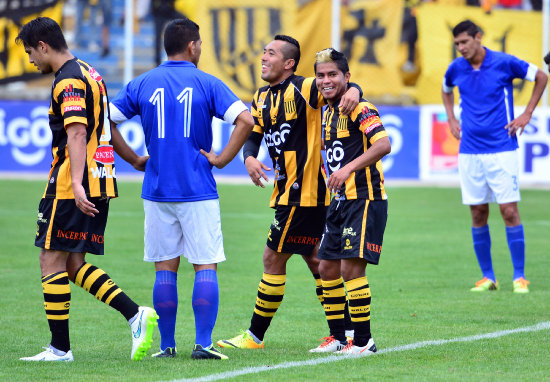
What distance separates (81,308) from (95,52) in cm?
1757

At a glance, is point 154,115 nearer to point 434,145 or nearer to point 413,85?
point 434,145

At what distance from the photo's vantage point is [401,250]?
11211 millimetres

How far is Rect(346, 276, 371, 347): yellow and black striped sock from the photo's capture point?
19.0ft

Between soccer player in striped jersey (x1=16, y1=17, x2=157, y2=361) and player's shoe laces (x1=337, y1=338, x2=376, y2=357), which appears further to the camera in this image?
player's shoe laces (x1=337, y1=338, x2=376, y2=357)

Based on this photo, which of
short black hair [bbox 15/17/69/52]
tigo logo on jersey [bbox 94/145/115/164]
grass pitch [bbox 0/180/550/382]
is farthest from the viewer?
tigo logo on jersey [bbox 94/145/115/164]

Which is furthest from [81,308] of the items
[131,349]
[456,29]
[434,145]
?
[434,145]

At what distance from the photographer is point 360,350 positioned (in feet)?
19.1

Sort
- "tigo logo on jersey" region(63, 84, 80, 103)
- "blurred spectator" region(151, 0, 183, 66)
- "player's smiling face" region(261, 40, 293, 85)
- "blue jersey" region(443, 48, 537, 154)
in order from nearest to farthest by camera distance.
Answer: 1. "tigo logo on jersey" region(63, 84, 80, 103)
2. "player's smiling face" region(261, 40, 293, 85)
3. "blue jersey" region(443, 48, 537, 154)
4. "blurred spectator" region(151, 0, 183, 66)

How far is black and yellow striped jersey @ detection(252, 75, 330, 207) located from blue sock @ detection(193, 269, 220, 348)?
809 millimetres

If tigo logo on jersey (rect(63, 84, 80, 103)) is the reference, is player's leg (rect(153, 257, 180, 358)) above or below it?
below

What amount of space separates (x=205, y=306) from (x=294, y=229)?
873 mm

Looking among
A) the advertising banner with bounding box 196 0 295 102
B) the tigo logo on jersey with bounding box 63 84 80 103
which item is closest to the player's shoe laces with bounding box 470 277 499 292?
the tigo logo on jersey with bounding box 63 84 80 103

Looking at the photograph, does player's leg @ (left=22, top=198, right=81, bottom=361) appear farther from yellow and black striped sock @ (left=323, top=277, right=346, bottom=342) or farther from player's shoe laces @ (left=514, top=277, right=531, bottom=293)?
player's shoe laces @ (left=514, top=277, right=531, bottom=293)

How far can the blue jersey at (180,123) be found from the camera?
568 centimetres
